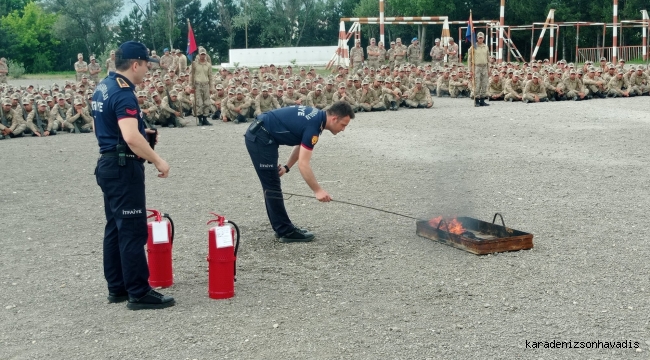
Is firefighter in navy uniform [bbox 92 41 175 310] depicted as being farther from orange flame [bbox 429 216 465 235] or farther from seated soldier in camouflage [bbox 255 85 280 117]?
seated soldier in camouflage [bbox 255 85 280 117]

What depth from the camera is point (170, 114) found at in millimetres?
19516

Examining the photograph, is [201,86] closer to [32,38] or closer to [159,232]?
[159,232]

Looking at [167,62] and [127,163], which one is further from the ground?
[167,62]

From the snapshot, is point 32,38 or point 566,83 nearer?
point 566,83

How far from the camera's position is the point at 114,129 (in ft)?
17.5

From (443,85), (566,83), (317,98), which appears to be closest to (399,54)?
(443,85)

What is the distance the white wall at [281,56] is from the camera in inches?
1853

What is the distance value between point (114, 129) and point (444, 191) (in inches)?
211

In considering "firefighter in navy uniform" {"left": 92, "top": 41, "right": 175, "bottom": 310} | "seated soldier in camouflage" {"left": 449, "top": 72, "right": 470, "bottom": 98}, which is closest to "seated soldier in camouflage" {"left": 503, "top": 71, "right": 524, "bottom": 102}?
"seated soldier in camouflage" {"left": 449, "top": 72, "right": 470, "bottom": 98}

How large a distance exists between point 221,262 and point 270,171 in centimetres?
184

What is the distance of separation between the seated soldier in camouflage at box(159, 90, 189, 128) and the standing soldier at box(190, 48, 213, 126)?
1.70ft

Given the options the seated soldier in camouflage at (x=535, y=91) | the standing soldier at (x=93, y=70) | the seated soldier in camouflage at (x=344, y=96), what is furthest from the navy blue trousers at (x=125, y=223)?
the standing soldier at (x=93, y=70)

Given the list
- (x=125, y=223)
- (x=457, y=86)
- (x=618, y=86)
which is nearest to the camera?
(x=125, y=223)

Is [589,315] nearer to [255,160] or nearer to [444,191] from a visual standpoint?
[255,160]
